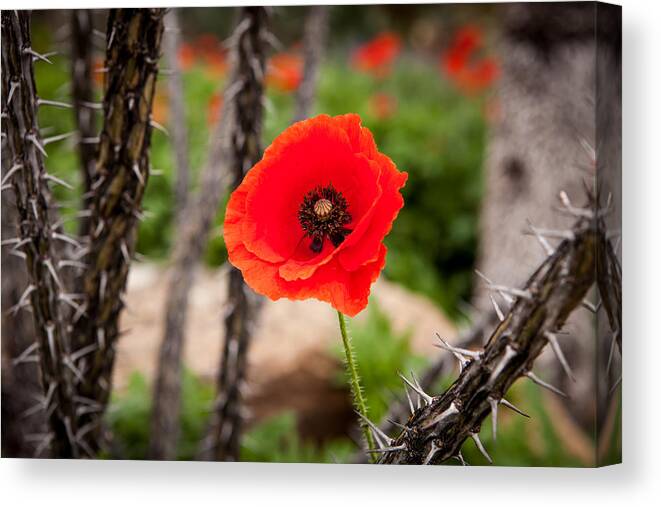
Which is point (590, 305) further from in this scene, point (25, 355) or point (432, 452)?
point (25, 355)

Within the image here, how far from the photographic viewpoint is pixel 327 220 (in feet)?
7.26

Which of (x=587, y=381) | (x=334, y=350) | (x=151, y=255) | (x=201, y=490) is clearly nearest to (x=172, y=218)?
(x=151, y=255)

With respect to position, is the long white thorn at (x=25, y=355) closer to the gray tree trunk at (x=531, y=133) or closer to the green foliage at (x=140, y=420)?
the green foliage at (x=140, y=420)

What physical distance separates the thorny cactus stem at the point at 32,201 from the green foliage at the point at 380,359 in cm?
99

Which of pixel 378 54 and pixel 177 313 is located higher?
pixel 378 54

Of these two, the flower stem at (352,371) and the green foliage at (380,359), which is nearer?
the flower stem at (352,371)

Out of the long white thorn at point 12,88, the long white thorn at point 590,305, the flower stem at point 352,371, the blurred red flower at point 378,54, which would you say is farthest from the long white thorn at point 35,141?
the blurred red flower at point 378,54

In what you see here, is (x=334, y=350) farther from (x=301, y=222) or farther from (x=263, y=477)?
(x=301, y=222)

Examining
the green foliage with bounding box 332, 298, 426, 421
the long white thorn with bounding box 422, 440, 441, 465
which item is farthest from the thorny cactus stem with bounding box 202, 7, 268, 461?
the long white thorn with bounding box 422, 440, 441, 465

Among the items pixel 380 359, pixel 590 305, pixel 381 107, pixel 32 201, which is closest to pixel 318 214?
pixel 590 305

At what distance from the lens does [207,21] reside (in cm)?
489

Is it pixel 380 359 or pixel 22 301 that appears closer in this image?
pixel 22 301

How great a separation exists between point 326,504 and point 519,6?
7.13ft

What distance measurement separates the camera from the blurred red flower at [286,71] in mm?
4621
